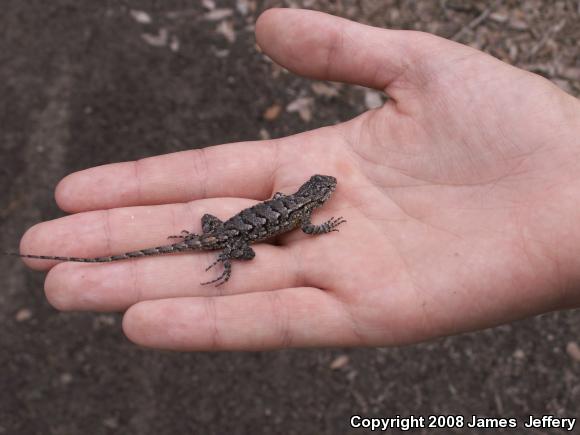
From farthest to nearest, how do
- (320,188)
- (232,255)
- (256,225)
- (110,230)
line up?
(320,188), (256,225), (232,255), (110,230)

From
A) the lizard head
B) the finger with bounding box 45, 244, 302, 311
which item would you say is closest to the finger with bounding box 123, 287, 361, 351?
the finger with bounding box 45, 244, 302, 311

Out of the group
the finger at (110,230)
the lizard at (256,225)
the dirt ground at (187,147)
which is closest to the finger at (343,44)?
the lizard at (256,225)

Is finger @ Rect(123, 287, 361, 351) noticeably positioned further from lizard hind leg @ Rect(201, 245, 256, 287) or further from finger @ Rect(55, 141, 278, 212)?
finger @ Rect(55, 141, 278, 212)

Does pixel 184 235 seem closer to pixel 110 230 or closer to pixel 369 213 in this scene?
pixel 110 230

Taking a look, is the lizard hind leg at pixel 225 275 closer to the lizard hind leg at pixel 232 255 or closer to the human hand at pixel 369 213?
the lizard hind leg at pixel 232 255

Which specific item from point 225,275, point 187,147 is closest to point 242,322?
point 225,275

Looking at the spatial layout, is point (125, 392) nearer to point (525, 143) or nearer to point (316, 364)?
point (316, 364)

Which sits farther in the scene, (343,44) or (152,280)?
(343,44)

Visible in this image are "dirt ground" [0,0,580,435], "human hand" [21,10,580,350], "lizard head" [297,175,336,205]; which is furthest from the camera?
"dirt ground" [0,0,580,435]
